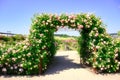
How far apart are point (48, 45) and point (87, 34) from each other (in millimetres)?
2096

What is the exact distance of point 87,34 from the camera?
11.5 m

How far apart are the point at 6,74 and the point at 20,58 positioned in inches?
40.2

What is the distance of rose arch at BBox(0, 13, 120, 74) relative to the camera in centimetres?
1040

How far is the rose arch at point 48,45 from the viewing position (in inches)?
409

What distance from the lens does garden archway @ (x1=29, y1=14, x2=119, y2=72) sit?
1068 cm

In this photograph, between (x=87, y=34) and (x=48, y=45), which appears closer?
(x=48, y=45)

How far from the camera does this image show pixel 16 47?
10.6 metres

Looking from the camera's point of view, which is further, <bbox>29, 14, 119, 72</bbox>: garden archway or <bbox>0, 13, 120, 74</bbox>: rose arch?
<bbox>29, 14, 119, 72</bbox>: garden archway

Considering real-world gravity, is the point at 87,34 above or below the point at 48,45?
above

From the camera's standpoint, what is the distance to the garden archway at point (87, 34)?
10.7m

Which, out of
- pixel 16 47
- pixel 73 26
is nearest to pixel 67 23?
pixel 73 26

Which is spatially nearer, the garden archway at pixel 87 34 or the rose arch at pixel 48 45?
the rose arch at pixel 48 45

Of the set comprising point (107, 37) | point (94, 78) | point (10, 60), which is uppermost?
point (107, 37)

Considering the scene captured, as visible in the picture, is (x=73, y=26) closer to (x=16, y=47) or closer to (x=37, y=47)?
(x=37, y=47)
